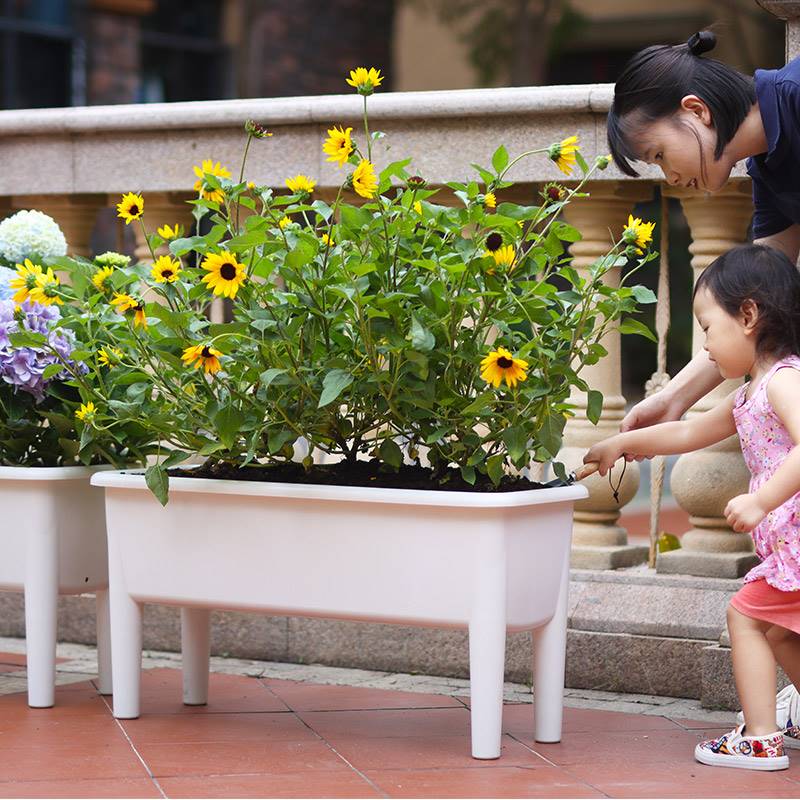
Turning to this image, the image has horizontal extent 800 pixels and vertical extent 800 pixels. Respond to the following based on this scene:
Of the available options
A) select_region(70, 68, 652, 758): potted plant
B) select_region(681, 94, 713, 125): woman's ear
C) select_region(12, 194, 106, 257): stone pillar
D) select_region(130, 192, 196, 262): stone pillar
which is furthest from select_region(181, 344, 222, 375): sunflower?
select_region(12, 194, 106, 257): stone pillar

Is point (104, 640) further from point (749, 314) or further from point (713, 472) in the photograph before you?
point (749, 314)

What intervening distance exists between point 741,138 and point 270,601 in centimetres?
125

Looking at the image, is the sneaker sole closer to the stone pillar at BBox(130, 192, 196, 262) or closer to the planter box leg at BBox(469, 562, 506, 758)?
the planter box leg at BBox(469, 562, 506, 758)

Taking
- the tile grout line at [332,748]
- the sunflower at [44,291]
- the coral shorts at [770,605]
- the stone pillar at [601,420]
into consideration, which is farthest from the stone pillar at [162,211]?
the coral shorts at [770,605]

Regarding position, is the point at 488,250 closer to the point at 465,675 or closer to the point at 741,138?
the point at 741,138

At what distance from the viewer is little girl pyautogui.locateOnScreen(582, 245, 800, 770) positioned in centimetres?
305

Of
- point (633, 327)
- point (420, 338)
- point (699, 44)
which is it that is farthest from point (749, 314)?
point (420, 338)

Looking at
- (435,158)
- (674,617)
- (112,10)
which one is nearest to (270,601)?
(674,617)

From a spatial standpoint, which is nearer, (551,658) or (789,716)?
(551,658)

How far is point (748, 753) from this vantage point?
3.06 m

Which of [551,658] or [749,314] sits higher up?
[749,314]

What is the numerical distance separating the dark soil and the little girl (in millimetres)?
431

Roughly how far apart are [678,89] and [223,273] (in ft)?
2.94

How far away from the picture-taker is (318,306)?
305 centimetres
